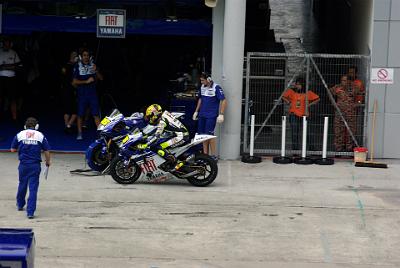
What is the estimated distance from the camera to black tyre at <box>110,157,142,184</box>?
12.0 m

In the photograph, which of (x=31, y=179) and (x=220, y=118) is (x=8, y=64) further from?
(x=31, y=179)

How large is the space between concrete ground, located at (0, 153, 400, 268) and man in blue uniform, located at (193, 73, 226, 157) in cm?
99

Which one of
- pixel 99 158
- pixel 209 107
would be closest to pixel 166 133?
pixel 99 158

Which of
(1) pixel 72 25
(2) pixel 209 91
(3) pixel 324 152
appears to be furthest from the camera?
(1) pixel 72 25

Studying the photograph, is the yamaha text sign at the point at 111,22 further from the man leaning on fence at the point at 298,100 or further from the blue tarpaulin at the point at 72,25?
the man leaning on fence at the point at 298,100

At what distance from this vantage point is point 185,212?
34.1ft

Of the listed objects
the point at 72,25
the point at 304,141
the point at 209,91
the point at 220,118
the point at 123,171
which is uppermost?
the point at 72,25

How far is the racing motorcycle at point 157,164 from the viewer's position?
11.9 meters

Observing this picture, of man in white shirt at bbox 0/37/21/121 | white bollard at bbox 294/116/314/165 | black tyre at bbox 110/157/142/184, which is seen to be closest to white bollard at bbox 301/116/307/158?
white bollard at bbox 294/116/314/165

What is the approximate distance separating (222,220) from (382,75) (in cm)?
614

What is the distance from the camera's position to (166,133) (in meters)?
11.9

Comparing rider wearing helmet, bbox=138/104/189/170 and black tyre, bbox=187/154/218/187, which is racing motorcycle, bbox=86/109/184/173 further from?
black tyre, bbox=187/154/218/187

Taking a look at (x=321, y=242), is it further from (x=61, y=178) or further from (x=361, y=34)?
(x=361, y=34)

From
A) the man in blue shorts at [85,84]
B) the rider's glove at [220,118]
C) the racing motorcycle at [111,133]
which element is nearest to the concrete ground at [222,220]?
the racing motorcycle at [111,133]
